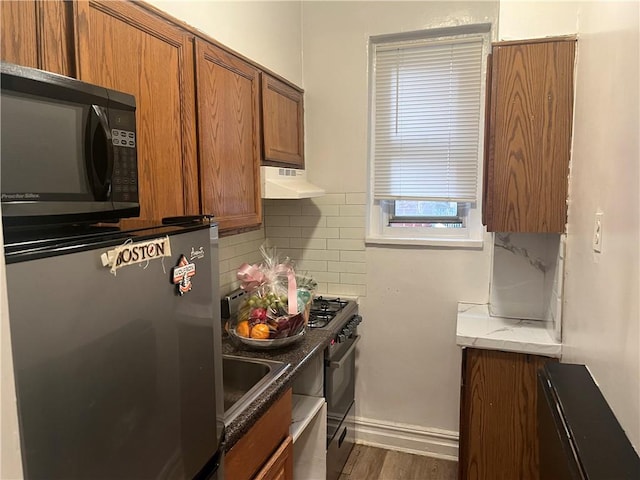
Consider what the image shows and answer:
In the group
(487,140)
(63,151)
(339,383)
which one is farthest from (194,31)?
(339,383)

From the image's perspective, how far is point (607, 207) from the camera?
133cm

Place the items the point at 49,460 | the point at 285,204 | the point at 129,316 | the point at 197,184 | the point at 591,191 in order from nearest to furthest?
1. the point at 49,460
2. the point at 129,316
3. the point at 591,191
4. the point at 197,184
5. the point at 285,204

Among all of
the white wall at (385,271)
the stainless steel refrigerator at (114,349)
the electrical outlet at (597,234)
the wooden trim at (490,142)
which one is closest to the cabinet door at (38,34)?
the stainless steel refrigerator at (114,349)

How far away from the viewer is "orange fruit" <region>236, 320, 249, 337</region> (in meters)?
1.93

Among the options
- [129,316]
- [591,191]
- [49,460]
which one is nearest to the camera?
[49,460]

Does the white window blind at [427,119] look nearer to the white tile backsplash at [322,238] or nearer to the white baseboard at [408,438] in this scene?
the white tile backsplash at [322,238]

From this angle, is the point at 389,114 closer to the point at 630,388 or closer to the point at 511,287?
the point at 511,287

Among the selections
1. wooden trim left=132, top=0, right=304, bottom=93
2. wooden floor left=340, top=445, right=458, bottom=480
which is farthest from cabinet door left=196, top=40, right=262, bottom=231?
wooden floor left=340, top=445, right=458, bottom=480

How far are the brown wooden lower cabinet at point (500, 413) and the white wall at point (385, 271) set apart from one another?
56cm

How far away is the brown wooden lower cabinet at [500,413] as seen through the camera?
2.09 meters

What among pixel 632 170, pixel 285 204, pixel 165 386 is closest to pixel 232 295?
pixel 285 204

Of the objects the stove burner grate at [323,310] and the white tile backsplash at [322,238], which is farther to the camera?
the white tile backsplash at [322,238]

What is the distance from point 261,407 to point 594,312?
1080 mm

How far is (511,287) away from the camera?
7.95 ft
